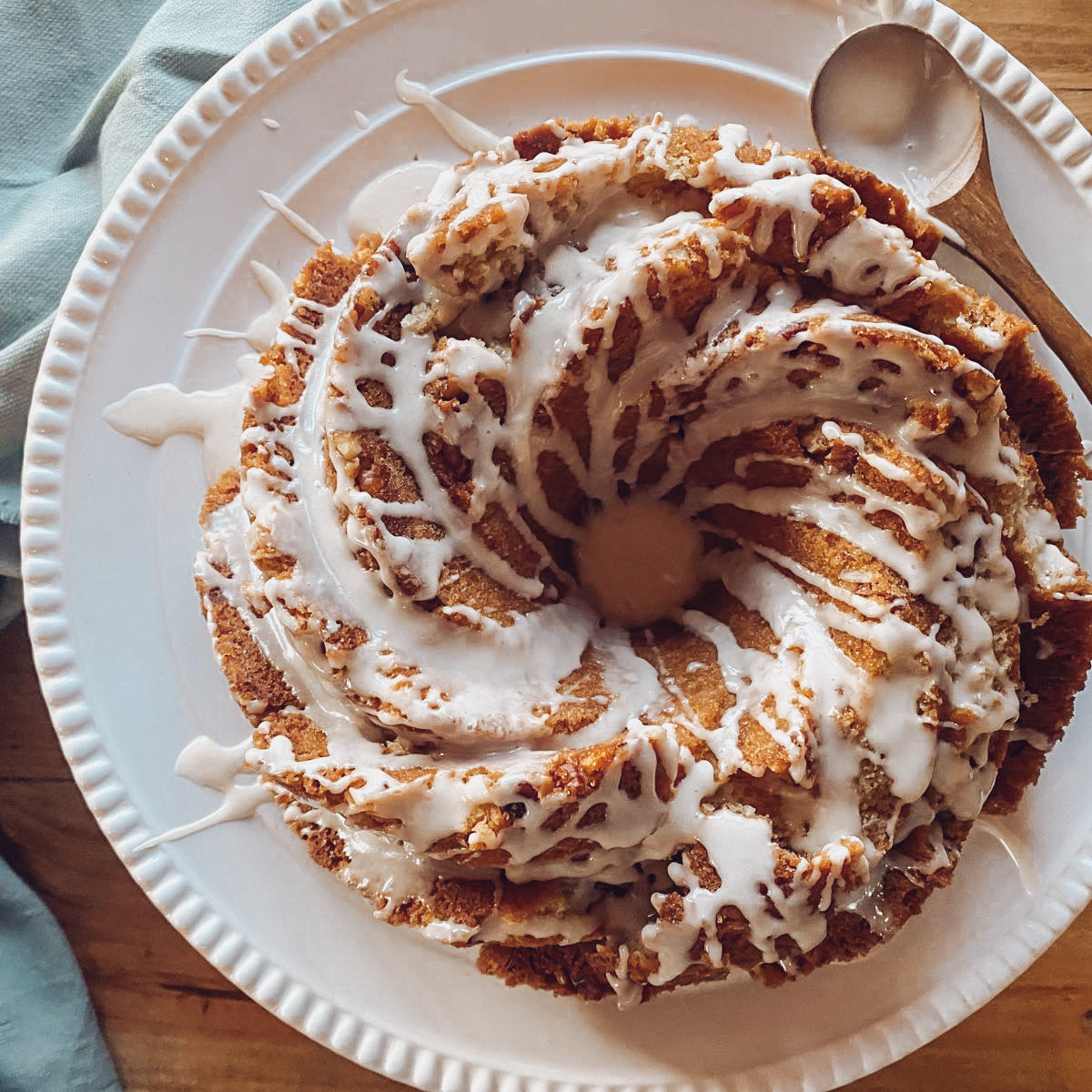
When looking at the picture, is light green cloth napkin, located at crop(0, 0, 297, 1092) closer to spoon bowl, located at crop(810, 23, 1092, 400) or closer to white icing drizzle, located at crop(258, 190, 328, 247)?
white icing drizzle, located at crop(258, 190, 328, 247)

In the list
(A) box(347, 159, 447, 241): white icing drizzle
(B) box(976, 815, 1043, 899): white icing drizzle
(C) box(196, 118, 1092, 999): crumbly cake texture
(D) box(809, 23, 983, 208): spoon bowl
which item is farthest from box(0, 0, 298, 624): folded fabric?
(B) box(976, 815, 1043, 899): white icing drizzle

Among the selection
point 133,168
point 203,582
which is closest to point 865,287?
point 203,582

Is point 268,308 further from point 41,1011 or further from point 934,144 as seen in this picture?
point 41,1011

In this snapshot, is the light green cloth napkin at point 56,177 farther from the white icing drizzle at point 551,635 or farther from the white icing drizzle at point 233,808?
the white icing drizzle at point 551,635

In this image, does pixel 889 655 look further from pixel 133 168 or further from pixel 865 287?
pixel 133 168

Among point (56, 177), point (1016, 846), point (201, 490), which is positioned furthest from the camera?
point (56, 177)

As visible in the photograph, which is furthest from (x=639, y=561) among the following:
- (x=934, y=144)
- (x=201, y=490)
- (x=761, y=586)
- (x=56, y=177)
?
(x=56, y=177)

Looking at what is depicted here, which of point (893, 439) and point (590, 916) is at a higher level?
point (893, 439)
